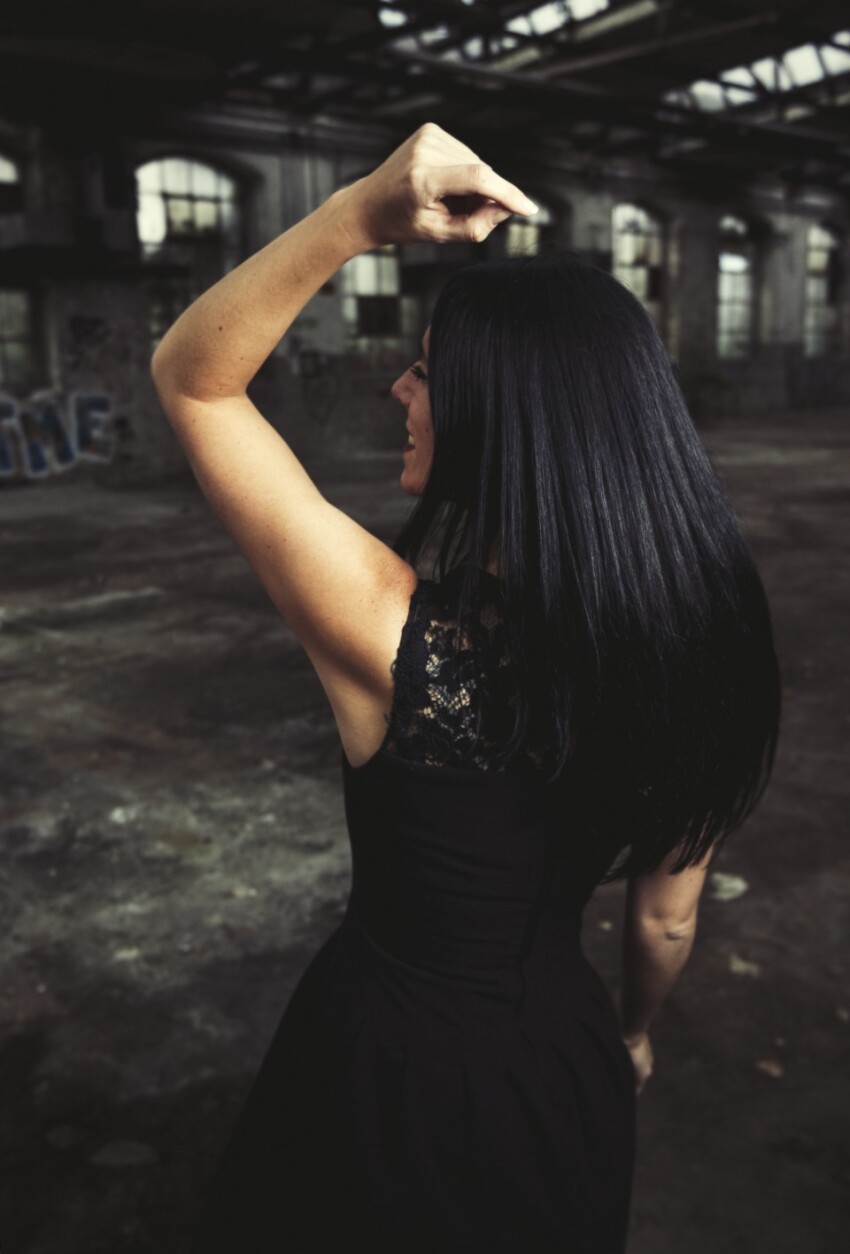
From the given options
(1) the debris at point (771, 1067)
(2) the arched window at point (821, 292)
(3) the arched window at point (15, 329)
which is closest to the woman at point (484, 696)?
(1) the debris at point (771, 1067)

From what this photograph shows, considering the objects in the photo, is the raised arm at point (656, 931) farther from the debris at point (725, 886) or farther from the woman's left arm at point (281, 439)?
the debris at point (725, 886)

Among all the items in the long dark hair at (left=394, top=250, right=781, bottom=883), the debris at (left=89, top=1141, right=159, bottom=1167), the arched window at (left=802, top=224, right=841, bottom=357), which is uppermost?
the arched window at (left=802, top=224, right=841, bottom=357)

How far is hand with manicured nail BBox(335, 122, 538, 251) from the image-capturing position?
0.83 metres

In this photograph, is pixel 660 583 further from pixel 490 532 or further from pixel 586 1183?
pixel 586 1183

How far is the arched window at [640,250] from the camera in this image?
18.7 metres

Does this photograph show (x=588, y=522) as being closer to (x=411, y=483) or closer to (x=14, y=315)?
(x=411, y=483)

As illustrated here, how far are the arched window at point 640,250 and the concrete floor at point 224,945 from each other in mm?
14707

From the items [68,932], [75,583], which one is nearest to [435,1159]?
[68,932]

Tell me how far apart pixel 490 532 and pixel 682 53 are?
50.8ft

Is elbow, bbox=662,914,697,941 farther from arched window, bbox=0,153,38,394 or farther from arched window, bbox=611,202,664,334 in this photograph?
arched window, bbox=611,202,664,334

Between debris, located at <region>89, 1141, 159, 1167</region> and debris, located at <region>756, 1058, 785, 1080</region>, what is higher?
debris, located at <region>756, 1058, 785, 1080</region>

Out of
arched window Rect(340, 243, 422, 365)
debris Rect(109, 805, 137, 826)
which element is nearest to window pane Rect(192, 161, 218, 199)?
arched window Rect(340, 243, 422, 365)

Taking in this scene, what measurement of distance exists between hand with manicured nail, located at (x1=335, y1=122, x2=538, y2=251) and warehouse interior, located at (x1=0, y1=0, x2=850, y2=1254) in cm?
33

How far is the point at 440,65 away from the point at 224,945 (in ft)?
38.9
